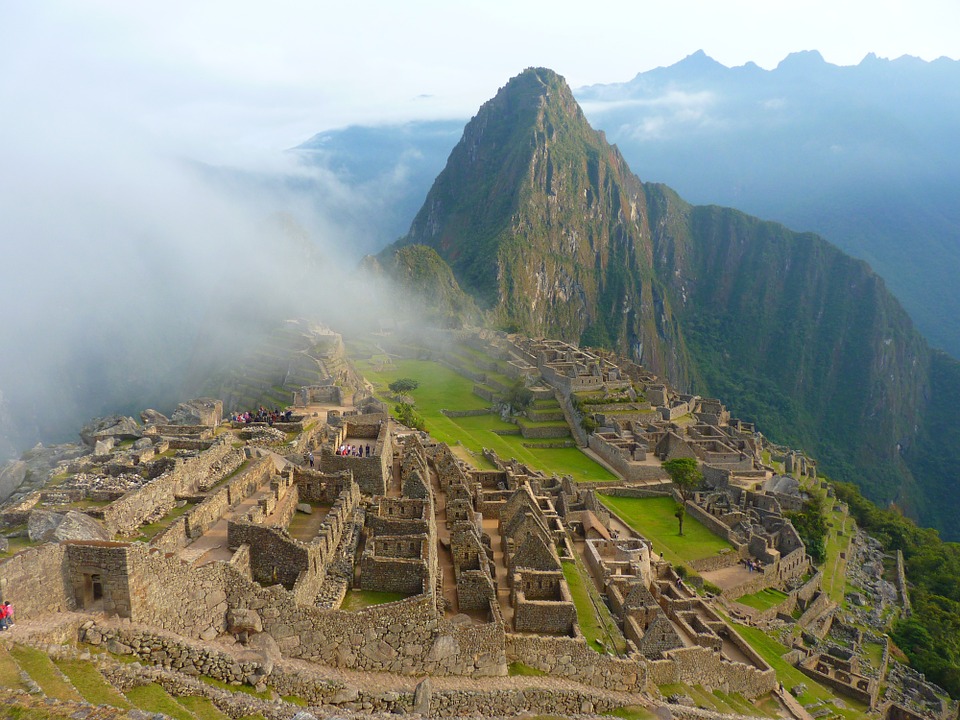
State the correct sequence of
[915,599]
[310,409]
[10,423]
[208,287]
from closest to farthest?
[310,409] → [915,599] → [10,423] → [208,287]

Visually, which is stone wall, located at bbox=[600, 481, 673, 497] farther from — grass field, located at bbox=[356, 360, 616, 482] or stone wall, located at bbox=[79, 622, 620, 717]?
stone wall, located at bbox=[79, 622, 620, 717]

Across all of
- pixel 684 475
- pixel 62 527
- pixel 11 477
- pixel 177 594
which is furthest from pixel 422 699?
pixel 684 475

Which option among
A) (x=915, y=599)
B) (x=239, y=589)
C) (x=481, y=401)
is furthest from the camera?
(x=481, y=401)

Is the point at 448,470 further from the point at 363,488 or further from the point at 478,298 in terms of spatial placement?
the point at 478,298

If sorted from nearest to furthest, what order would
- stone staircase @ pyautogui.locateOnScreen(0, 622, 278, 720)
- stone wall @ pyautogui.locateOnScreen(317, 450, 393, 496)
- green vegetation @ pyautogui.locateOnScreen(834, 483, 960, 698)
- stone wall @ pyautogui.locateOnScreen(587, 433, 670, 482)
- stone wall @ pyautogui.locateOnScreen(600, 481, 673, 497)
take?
stone staircase @ pyautogui.locateOnScreen(0, 622, 278, 720) < stone wall @ pyautogui.locateOnScreen(317, 450, 393, 496) < green vegetation @ pyautogui.locateOnScreen(834, 483, 960, 698) < stone wall @ pyautogui.locateOnScreen(600, 481, 673, 497) < stone wall @ pyautogui.locateOnScreen(587, 433, 670, 482)

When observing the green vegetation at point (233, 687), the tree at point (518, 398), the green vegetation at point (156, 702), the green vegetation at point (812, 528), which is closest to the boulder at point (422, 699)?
the green vegetation at point (233, 687)

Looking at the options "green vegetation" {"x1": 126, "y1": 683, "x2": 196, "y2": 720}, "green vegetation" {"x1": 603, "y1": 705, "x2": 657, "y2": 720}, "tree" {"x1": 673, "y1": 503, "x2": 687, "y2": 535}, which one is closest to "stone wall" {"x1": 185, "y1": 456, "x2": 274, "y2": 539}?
"green vegetation" {"x1": 126, "y1": 683, "x2": 196, "y2": 720}

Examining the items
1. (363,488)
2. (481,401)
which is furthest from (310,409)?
(481,401)
